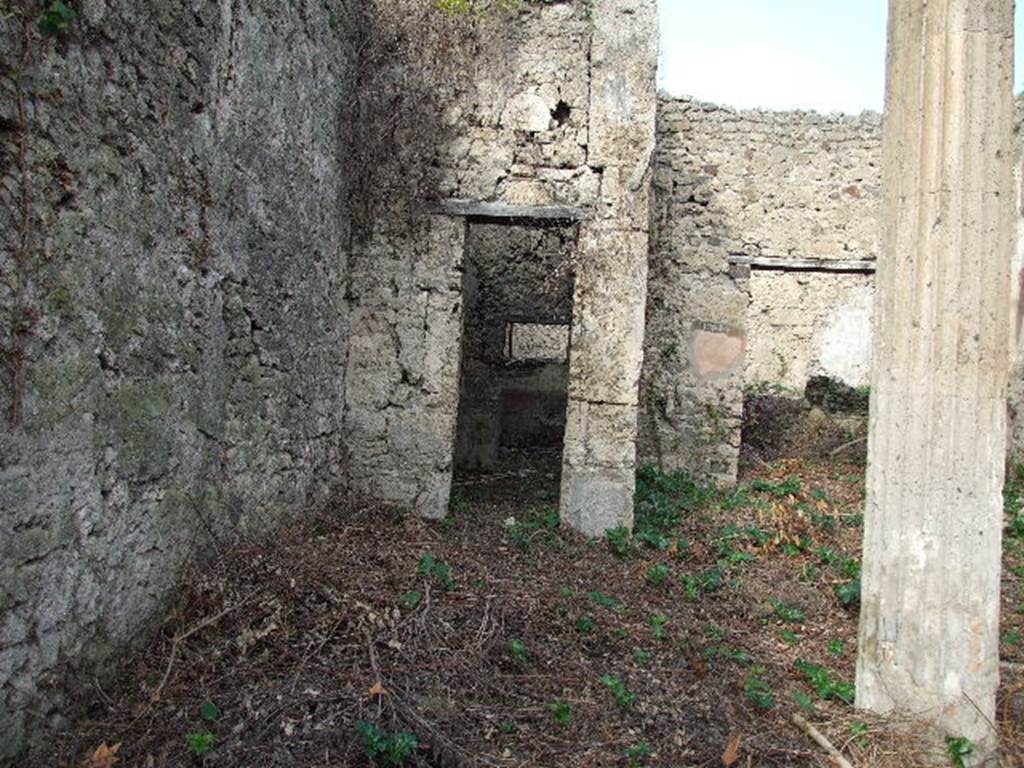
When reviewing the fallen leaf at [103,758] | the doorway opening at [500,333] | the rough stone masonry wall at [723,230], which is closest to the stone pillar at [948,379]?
the fallen leaf at [103,758]

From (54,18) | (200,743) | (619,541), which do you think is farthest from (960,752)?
(54,18)

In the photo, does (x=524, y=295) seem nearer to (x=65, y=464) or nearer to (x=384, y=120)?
(x=384, y=120)

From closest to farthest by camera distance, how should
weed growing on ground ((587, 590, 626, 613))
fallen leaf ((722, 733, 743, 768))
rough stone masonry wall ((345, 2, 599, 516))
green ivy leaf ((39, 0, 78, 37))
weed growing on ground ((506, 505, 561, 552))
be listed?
green ivy leaf ((39, 0, 78, 37)) < fallen leaf ((722, 733, 743, 768)) < weed growing on ground ((587, 590, 626, 613)) < weed growing on ground ((506, 505, 561, 552)) < rough stone masonry wall ((345, 2, 599, 516))

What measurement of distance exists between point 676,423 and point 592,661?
439 cm

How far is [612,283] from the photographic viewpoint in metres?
6.22

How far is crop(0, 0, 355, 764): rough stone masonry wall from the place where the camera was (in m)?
2.58

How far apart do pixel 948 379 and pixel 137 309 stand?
3.23 meters

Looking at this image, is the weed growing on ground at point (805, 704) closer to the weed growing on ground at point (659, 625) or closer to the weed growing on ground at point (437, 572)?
the weed growing on ground at point (659, 625)

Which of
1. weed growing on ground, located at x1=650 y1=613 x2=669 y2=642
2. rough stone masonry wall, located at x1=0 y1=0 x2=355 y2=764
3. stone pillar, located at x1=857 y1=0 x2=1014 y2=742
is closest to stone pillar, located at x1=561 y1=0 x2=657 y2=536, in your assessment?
weed growing on ground, located at x1=650 y1=613 x2=669 y2=642

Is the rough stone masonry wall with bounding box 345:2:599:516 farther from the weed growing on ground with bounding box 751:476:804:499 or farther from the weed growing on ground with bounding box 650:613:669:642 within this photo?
the weed growing on ground with bounding box 751:476:804:499

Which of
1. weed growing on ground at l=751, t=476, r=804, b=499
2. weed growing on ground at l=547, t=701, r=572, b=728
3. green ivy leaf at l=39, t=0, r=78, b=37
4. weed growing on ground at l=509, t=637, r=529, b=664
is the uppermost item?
green ivy leaf at l=39, t=0, r=78, b=37

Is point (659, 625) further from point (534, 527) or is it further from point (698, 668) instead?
point (534, 527)

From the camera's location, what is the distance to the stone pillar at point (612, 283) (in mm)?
6223

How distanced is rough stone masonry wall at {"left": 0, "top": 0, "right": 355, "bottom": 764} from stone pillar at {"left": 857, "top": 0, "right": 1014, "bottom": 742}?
3.05 metres
